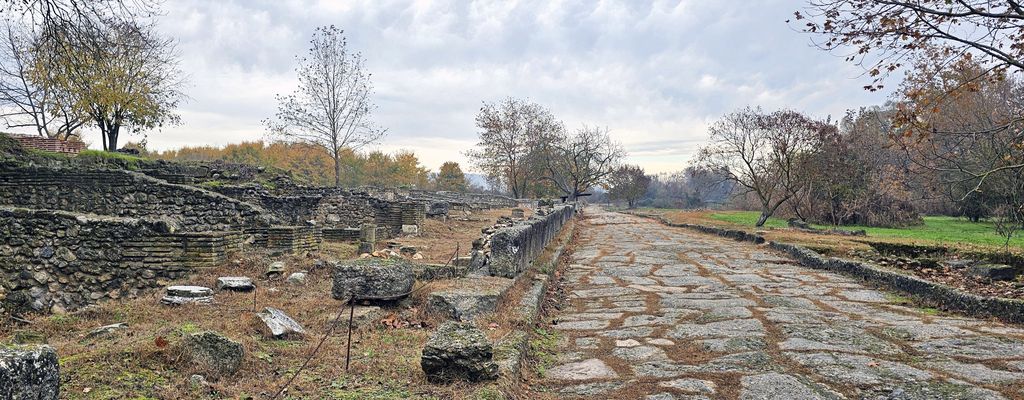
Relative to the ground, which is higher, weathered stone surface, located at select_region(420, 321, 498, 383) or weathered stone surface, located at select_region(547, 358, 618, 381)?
weathered stone surface, located at select_region(420, 321, 498, 383)

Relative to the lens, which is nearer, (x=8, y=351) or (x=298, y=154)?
(x=8, y=351)

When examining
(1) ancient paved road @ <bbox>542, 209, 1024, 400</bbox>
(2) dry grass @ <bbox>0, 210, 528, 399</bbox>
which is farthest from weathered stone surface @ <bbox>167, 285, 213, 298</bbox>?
(1) ancient paved road @ <bbox>542, 209, 1024, 400</bbox>

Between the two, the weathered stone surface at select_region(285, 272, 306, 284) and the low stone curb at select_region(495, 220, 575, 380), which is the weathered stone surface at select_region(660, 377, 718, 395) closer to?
the low stone curb at select_region(495, 220, 575, 380)

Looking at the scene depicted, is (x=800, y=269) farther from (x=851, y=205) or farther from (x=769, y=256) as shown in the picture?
(x=851, y=205)

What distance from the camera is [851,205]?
22.8 m

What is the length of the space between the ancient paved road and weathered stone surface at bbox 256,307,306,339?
1953mm

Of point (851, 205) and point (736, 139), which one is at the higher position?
point (736, 139)

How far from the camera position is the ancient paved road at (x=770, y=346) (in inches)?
144

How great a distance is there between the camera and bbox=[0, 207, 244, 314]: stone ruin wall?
750cm

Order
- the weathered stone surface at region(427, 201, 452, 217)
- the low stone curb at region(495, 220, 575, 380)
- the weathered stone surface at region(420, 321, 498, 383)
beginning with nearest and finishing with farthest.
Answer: the weathered stone surface at region(420, 321, 498, 383), the low stone curb at region(495, 220, 575, 380), the weathered stone surface at region(427, 201, 452, 217)

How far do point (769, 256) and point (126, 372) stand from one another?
36.3ft

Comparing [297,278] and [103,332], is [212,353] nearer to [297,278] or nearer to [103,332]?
[103,332]

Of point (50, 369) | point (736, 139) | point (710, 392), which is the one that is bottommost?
point (710, 392)

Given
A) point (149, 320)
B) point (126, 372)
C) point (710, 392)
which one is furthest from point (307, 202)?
point (710, 392)
